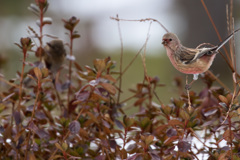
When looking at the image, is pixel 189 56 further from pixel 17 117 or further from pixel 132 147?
pixel 17 117

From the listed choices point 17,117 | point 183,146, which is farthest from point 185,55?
point 17,117

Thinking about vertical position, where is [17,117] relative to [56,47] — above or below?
below

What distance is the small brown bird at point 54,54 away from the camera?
0.84 m

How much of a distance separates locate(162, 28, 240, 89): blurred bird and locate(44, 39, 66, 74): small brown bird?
370 millimetres

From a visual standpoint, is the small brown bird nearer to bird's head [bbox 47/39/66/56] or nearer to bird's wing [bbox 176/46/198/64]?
bird's head [bbox 47/39/66/56]

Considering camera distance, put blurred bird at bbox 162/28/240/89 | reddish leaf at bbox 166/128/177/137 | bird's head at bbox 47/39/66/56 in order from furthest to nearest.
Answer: bird's head at bbox 47/39/66/56 < reddish leaf at bbox 166/128/177/137 < blurred bird at bbox 162/28/240/89

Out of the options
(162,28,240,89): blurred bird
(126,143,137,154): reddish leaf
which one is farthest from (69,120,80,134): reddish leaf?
(162,28,240,89): blurred bird

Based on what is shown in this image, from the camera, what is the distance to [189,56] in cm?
54

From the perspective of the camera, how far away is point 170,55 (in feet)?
1.80

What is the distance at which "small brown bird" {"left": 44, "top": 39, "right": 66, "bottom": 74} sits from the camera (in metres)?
0.84

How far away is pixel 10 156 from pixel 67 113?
167 mm

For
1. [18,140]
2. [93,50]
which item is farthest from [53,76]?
[93,50]

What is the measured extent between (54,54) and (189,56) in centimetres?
42

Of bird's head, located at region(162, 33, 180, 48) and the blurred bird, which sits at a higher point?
bird's head, located at region(162, 33, 180, 48)
